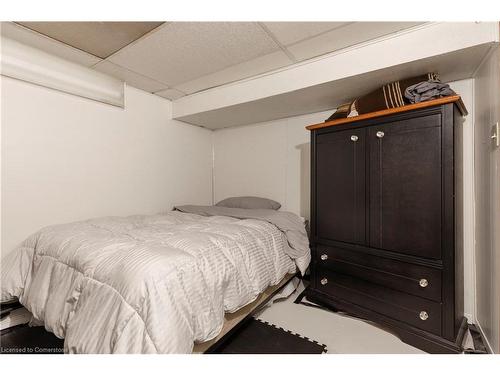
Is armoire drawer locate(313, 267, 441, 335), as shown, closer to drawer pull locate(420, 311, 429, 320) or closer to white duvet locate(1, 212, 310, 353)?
drawer pull locate(420, 311, 429, 320)

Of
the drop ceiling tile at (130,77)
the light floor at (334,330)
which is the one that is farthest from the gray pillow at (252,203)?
the drop ceiling tile at (130,77)

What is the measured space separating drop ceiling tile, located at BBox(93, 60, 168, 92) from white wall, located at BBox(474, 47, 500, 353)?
2.75 meters

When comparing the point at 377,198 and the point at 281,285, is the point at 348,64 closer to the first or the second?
the point at 377,198

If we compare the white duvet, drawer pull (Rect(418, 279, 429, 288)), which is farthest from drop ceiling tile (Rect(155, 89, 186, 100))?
drawer pull (Rect(418, 279, 429, 288))

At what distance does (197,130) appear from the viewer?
135 inches

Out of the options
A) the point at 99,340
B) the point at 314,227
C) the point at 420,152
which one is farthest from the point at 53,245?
the point at 420,152

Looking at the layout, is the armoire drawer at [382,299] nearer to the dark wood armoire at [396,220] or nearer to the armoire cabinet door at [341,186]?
the dark wood armoire at [396,220]

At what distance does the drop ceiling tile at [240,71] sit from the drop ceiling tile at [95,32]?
77 centimetres

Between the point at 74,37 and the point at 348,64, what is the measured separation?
2088 millimetres

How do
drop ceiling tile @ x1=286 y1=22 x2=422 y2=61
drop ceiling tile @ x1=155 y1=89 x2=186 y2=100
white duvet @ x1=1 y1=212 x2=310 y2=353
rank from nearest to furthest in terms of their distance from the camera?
white duvet @ x1=1 y1=212 x2=310 y2=353 < drop ceiling tile @ x1=286 y1=22 x2=422 y2=61 < drop ceiling tile @ x1=155 y1=89 x2=186 y2=100

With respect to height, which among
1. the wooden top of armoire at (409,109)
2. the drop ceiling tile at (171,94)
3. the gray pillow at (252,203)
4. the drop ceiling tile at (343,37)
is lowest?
the gray pillow at (252,203)

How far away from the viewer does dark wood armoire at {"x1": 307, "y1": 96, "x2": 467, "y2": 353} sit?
1501mm

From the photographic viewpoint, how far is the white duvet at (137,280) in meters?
1.02

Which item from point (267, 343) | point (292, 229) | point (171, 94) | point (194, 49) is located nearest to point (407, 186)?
point (292, 229)
